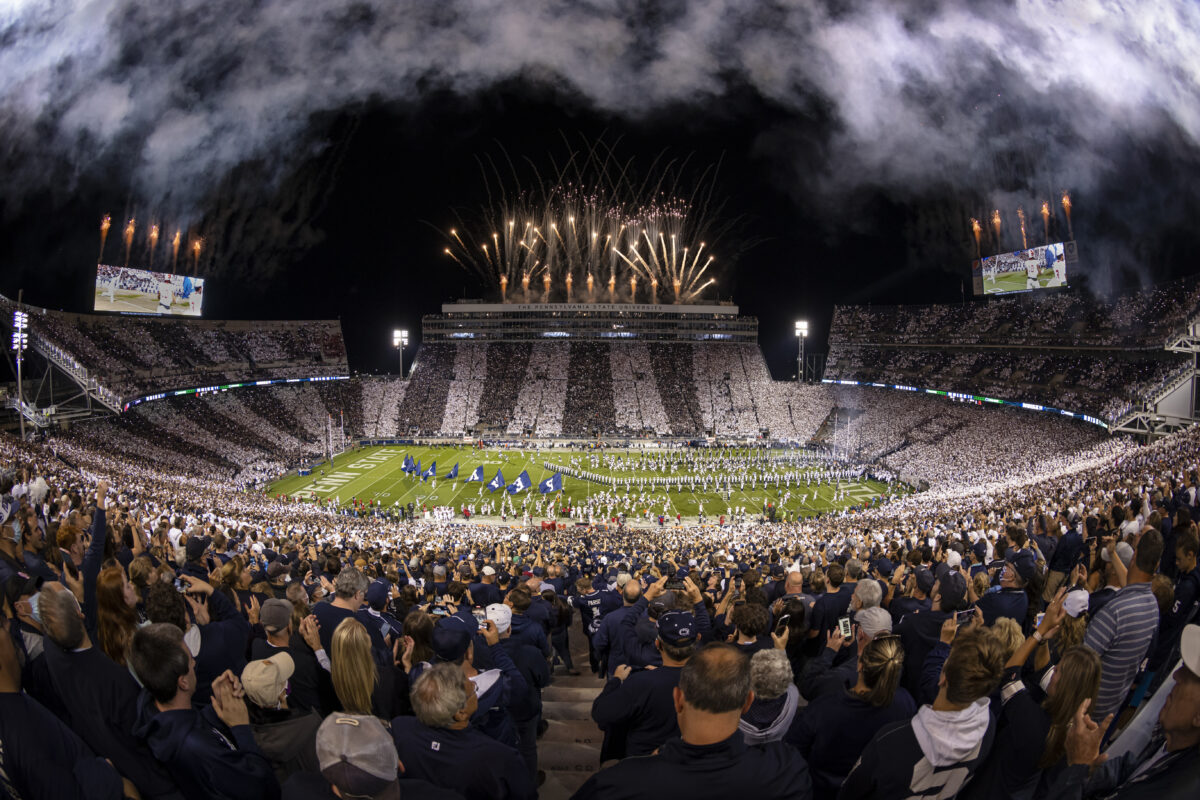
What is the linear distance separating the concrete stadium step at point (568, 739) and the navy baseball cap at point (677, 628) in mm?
1930

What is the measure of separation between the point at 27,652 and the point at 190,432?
49877mm

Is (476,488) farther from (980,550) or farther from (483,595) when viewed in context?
(483,595)

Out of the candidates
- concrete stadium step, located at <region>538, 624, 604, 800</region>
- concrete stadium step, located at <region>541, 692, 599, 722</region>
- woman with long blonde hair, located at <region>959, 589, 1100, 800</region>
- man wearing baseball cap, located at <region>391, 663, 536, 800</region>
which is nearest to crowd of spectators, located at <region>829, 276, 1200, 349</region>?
concrete stadium step, located at <region>538, 624, 604, 800</region>

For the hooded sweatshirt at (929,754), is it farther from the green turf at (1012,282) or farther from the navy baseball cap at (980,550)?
the green turf at (1012,282)

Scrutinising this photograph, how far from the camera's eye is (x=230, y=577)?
7230 millimetres

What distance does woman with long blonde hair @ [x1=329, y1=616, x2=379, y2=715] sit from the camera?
133 inches

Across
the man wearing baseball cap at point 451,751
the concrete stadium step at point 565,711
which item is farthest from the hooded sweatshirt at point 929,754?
the concrete stadium step at point 565,711

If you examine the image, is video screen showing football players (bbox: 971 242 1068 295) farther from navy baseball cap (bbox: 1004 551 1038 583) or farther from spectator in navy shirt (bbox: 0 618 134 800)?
spectator in navy shirt (bbox: 0 618 134 800)

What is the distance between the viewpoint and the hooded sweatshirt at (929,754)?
284 cm

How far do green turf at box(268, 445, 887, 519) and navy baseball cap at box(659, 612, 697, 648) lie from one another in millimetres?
32641

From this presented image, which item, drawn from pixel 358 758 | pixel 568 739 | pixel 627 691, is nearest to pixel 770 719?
pixel 627 691

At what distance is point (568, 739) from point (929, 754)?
4352mm

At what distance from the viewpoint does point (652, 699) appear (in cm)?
379

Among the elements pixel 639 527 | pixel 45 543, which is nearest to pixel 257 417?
pixel 639 527
